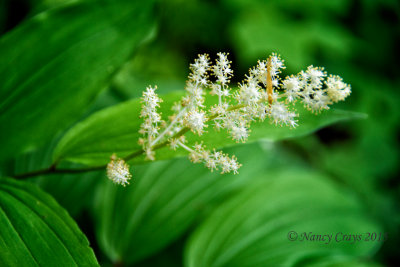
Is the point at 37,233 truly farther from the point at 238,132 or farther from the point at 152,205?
the point at 152,205

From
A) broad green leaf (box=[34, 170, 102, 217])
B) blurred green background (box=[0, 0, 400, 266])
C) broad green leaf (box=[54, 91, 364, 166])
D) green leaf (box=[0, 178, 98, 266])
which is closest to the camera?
green leaf (box=[0, 178, 98, 266])

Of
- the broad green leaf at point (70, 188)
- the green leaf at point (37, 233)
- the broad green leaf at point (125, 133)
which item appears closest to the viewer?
the green leaf at point (37, 233)

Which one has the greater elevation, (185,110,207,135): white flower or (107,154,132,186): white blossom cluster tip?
(185,110,207,135): white flower

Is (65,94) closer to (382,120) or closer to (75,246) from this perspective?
(75,246)

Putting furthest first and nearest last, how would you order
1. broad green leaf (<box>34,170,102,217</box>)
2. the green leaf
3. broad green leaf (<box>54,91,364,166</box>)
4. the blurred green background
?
the blurred green background → broad green leaf (<box>34,170,102,217</box>) → broad green leaf (<box>54,91,364,166</box>) → the green leaf

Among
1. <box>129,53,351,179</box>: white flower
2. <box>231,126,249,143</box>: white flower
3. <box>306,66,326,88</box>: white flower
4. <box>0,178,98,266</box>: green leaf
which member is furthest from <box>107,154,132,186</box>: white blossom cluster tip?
<box>306,66,326,88</box>: white flower

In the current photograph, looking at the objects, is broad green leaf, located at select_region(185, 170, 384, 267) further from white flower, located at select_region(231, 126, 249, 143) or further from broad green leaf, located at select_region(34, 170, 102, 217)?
white flower, located at select_region(231, 126, 249, 143)

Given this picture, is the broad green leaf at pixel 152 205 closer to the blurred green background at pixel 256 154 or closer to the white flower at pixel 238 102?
the blurred green background at pixel 256 154
